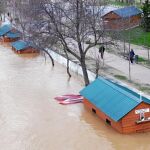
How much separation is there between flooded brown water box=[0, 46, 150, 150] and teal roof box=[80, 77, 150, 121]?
1061 mm

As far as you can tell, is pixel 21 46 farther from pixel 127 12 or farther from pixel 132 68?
pixel 132 68

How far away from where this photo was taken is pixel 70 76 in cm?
3177

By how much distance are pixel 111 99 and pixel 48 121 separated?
3.74 meters

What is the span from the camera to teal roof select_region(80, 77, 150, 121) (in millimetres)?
19727

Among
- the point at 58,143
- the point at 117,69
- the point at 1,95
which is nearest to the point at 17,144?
the point at 58,143

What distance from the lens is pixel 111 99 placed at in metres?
21.0

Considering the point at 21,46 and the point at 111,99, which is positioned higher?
the point at 21,46

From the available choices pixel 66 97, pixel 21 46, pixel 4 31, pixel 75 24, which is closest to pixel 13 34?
pixel 4 31

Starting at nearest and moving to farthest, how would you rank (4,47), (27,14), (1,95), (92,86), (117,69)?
1. (92,86)
2. (1,95)
3. (117,69)
4. (27,14)
5. (4,47)

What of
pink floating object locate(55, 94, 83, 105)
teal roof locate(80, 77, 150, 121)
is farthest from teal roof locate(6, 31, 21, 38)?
teal roof locate(80, 77, 150, 121)

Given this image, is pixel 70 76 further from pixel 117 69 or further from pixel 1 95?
pixel 1 95

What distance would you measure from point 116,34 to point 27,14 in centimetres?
1621

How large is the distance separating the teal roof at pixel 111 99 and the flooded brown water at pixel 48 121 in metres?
1.06

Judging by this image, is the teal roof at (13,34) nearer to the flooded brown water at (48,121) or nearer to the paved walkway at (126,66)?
the paved walkway at (126,66)
